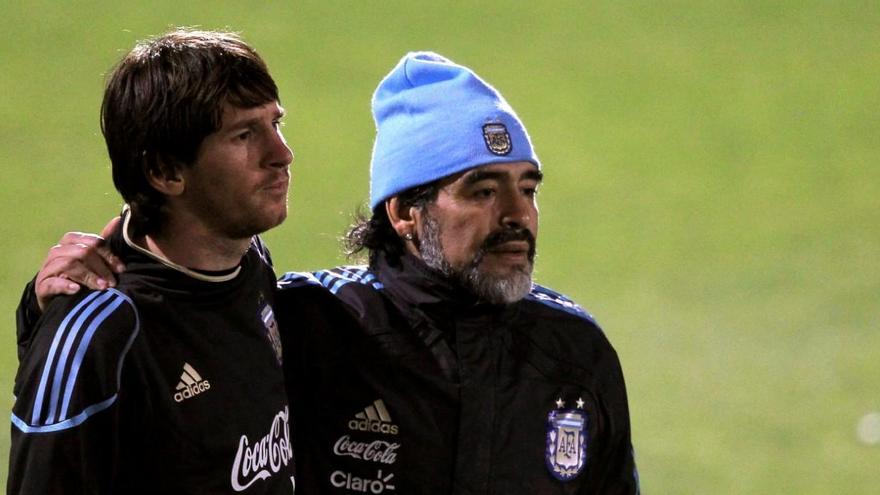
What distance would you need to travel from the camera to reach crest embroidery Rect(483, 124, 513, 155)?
3537 mm

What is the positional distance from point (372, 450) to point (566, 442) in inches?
16.5

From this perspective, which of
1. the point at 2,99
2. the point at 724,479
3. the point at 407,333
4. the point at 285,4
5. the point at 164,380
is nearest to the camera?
the point at 164,380

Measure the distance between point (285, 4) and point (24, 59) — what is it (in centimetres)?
159

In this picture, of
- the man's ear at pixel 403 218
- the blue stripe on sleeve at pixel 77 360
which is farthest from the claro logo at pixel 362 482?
the blue stripe on sleeve at pixel 77 360

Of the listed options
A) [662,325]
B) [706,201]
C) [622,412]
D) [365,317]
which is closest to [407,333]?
[365,317]

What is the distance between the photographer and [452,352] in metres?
3.55

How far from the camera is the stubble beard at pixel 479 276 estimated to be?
3.52 meters

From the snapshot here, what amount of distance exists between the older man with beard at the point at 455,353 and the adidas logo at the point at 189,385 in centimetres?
45

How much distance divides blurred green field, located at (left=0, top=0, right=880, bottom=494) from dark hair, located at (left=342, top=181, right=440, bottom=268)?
115 inches

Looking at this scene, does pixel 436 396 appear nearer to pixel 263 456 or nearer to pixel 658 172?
pixel 263 456

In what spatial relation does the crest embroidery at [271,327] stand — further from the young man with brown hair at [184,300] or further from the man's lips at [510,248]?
the man's lips at [510,248]

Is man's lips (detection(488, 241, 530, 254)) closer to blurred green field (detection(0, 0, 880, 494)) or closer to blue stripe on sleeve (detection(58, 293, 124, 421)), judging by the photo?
blue stripe on sleeve (detection(58, 293, 124, 421))

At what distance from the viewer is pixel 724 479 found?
6602mm

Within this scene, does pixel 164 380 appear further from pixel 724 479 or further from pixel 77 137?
pixel 77 137
